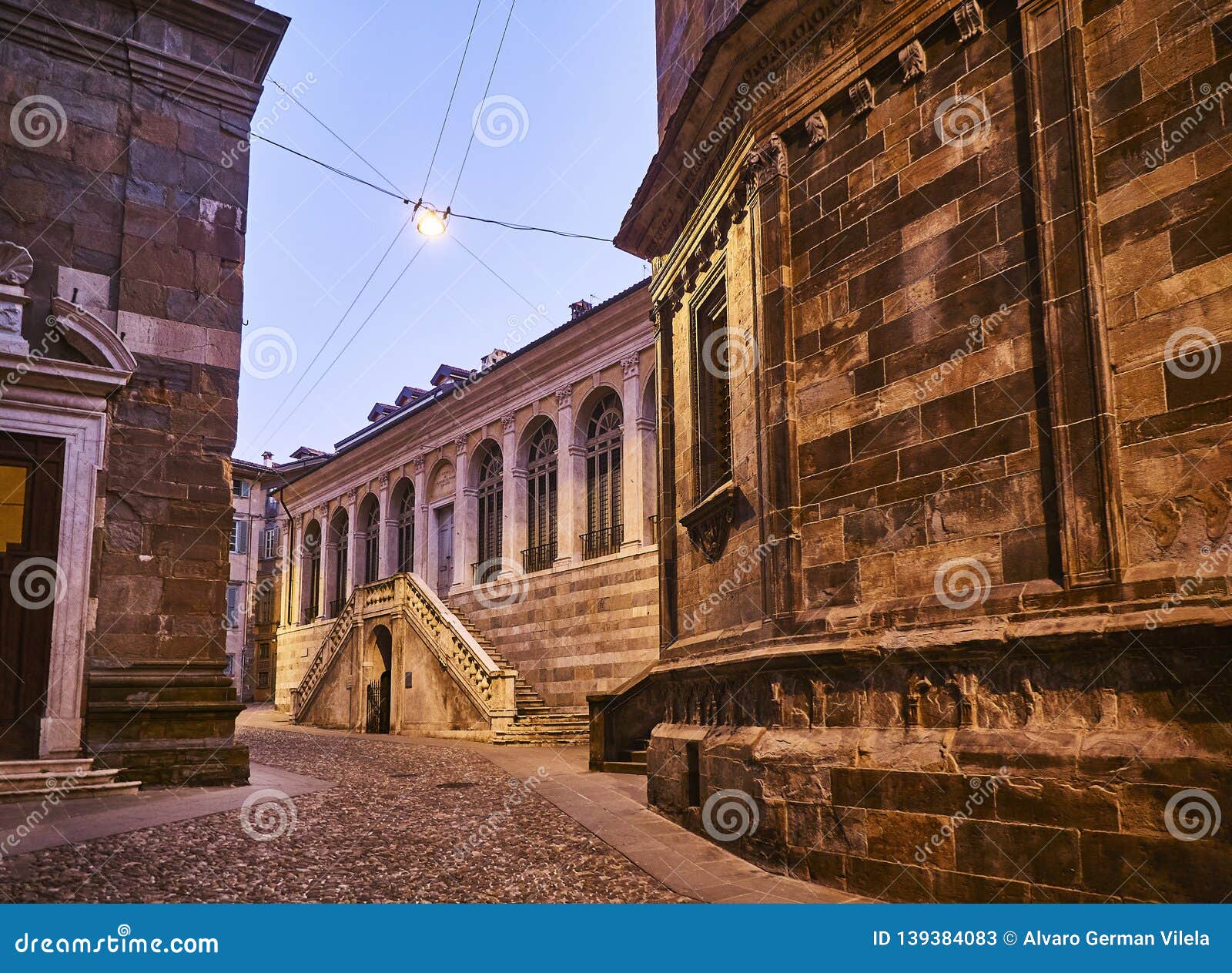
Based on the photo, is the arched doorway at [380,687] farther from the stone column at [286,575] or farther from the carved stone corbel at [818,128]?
the carved stone corbel at [818,128]

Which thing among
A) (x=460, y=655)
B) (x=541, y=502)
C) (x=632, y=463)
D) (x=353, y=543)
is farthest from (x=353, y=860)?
(x=353, y=543)

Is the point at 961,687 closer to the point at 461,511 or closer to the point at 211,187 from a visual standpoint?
the point at 211,187

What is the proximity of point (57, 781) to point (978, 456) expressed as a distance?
29.1ft

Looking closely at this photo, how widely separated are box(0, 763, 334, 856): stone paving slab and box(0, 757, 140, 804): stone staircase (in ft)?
0.43

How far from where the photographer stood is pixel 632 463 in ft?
76.7

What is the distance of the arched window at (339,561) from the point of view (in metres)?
38.3

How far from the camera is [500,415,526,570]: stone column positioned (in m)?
27.3

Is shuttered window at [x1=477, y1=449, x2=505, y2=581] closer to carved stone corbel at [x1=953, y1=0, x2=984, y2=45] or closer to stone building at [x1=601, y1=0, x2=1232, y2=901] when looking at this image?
stone building at [x1=601, y1=0, x2=1232, y2=901]

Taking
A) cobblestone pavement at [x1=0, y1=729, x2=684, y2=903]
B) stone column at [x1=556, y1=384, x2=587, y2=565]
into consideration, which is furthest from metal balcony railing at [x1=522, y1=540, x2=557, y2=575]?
cobblestone pavement at [x1=0, y1=729, x2=684, y2=903]

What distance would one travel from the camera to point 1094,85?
20.6 feet

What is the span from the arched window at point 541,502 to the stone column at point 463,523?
2726 mm

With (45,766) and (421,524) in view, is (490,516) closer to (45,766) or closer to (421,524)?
(421,524)

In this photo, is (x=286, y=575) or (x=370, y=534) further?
(x=286, y=575)

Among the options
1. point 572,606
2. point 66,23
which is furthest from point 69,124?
point 572,606
